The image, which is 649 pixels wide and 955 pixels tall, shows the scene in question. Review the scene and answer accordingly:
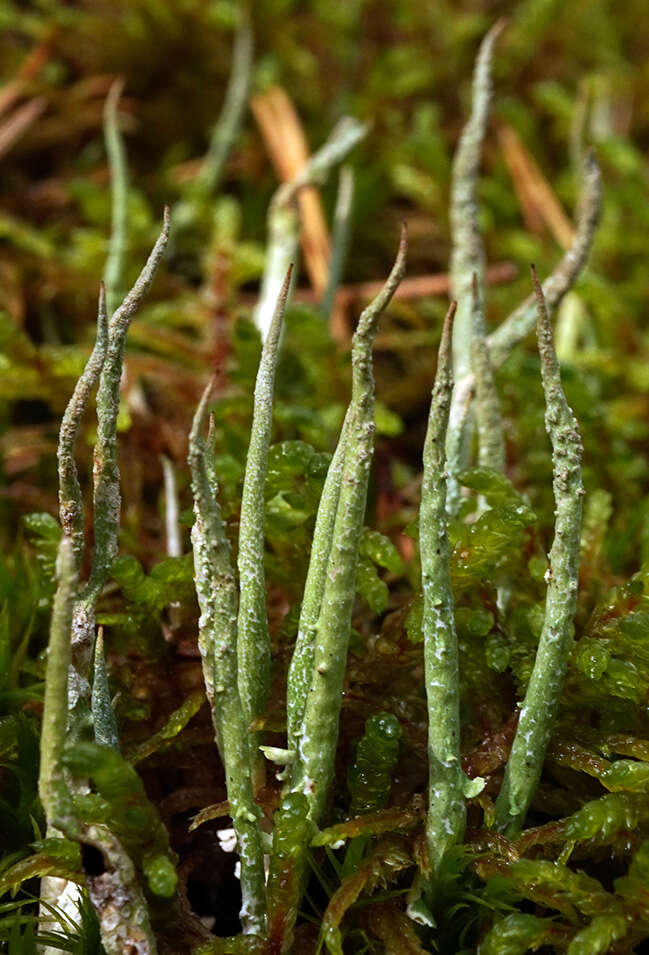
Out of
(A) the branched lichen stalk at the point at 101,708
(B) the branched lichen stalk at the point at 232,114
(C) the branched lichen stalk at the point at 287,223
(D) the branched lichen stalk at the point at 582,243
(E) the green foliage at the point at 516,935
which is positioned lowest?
(E) the green foliage at the point at 516,935

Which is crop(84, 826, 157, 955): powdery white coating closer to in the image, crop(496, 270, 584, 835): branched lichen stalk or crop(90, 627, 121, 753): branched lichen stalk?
crop(90, 627, 121, 753): branched lichen stalk

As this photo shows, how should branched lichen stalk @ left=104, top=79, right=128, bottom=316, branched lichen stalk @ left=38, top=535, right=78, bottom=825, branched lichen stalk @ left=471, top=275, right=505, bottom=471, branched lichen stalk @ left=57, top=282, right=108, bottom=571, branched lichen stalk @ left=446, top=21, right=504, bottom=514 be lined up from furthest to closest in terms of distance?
branched lichen stalk @ left=104, top=79, right=128, bottom=316
branched lichen stalk @ left=446, top=21, right=504, bottom=514
branched lichen stalk @ left=471, top=275, right=505, bottom=471
branched lichen stalk @ left=57, top=282, right=108, bottom=571
branched lichen stalk @ left=38, top=535, right=78, bottom=825

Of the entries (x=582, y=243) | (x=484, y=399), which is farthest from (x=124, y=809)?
(x=582, y=243)

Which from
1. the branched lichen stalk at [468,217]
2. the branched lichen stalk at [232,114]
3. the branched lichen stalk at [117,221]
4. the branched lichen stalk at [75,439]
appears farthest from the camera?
the branched lichen stalk at [232,114]

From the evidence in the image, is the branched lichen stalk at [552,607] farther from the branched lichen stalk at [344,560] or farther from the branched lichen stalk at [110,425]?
the branched lichen stalk at [110,425]

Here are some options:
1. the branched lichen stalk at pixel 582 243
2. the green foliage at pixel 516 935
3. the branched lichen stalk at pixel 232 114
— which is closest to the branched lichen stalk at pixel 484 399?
the branched lichen stalk at pixel 582 243

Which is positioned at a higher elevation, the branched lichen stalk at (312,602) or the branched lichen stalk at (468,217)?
the branched lichen stalk at (468,217)

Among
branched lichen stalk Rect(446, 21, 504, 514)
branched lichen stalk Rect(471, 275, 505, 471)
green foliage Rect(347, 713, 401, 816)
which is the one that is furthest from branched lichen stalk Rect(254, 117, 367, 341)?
green foliage Rect(347, 713, 401, 816)
